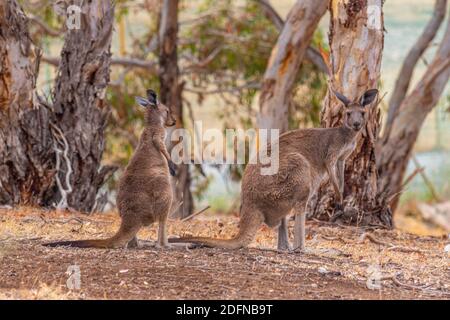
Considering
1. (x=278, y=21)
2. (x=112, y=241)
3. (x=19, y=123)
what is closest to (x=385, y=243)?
(x=112, y=241)

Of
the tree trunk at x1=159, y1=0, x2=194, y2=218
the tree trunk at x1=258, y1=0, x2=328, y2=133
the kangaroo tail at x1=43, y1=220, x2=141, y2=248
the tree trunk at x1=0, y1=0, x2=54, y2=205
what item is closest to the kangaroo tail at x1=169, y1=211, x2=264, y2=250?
the kangaroo tail at x1=43, y1=220, x2=141, y2=248

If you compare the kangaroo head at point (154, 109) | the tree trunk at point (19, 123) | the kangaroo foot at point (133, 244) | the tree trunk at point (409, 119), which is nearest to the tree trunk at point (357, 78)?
the kangaroo head at point (154, 109)

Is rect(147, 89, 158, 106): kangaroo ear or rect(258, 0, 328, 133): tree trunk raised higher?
rect(258, 0, 328, 133): tree trunk

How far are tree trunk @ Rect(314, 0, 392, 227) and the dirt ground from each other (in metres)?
1.75

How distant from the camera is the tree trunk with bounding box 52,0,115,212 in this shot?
10.6m

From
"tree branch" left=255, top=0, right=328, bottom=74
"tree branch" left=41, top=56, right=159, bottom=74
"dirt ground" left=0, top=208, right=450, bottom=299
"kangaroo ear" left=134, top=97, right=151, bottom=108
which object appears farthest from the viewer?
"tree branch" left=41, top=56, right=159, bottom=74

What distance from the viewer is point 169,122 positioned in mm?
7598

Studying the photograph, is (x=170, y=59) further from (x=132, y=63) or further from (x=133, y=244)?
(x=133, y=244)

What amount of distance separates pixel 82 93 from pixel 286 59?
3559mm

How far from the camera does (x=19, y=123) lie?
10484mm

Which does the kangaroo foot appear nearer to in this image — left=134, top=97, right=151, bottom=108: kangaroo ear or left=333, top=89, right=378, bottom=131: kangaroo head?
left=134, top=97, right=151, bottom=108: kangaroo ear

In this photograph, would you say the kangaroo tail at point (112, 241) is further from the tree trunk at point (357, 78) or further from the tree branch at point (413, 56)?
the tree branch at point (413, 56)
